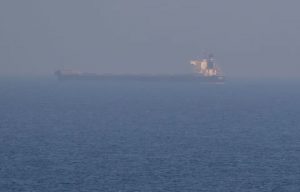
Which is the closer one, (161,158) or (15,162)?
(15,162)

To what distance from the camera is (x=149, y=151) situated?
71375mm

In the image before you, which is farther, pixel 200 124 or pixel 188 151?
pixel 200 124

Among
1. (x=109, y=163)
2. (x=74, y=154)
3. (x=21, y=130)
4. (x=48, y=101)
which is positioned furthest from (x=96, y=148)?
(x=48, y=101)

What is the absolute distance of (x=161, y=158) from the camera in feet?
222

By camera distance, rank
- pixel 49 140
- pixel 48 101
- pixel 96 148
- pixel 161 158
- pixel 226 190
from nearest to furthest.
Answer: pixel 226 190 < pixel 161 158 < pixel 96 148 < pixel 49 140 < pixel 48 101

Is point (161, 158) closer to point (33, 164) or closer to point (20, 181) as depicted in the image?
point (33, 164)

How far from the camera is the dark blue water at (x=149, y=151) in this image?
56.6 meters

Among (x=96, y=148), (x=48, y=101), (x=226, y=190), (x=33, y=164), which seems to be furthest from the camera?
(x=48, y=101)

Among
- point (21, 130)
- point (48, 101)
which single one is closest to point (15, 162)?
point (21, 130)

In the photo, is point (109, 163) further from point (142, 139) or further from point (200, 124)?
point (200, 124)

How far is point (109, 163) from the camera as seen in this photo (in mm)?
64500

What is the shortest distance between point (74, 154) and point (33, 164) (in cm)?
659

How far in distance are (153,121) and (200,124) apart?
6853mm

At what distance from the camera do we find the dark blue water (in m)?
56.6
